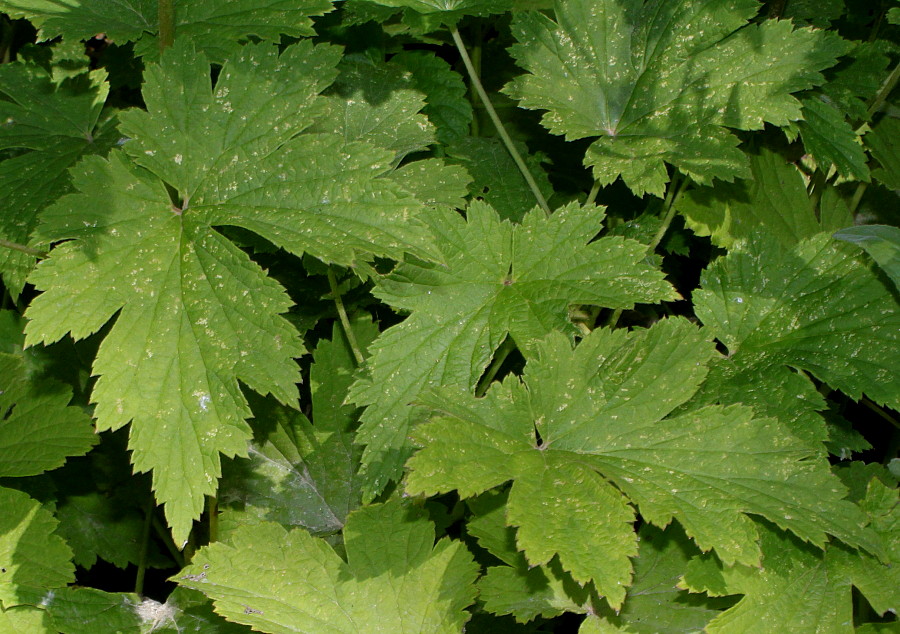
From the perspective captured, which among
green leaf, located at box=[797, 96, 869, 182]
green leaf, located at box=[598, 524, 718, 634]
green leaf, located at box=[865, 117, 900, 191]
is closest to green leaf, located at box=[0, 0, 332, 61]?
green leaf, located at box=[797, 96, 869, 182]

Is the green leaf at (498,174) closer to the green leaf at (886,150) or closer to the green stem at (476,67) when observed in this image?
the green stem at (476,67)

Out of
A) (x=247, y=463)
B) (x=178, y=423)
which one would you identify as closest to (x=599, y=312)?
(x=247, y=463)

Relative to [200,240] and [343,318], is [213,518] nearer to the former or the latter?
[343,318]

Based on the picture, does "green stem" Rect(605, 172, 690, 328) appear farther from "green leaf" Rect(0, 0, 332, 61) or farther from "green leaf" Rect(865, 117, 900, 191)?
"green leaf" Rect(0, 0, 332, 61)

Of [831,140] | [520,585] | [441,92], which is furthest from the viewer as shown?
[441,92]

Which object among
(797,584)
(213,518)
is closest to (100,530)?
(213,518)

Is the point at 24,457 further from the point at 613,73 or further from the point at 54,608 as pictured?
the point at 613,73

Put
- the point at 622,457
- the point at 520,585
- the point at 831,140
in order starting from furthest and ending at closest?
the point at 831,140 < the point at 520,585 < the point at 622,457
